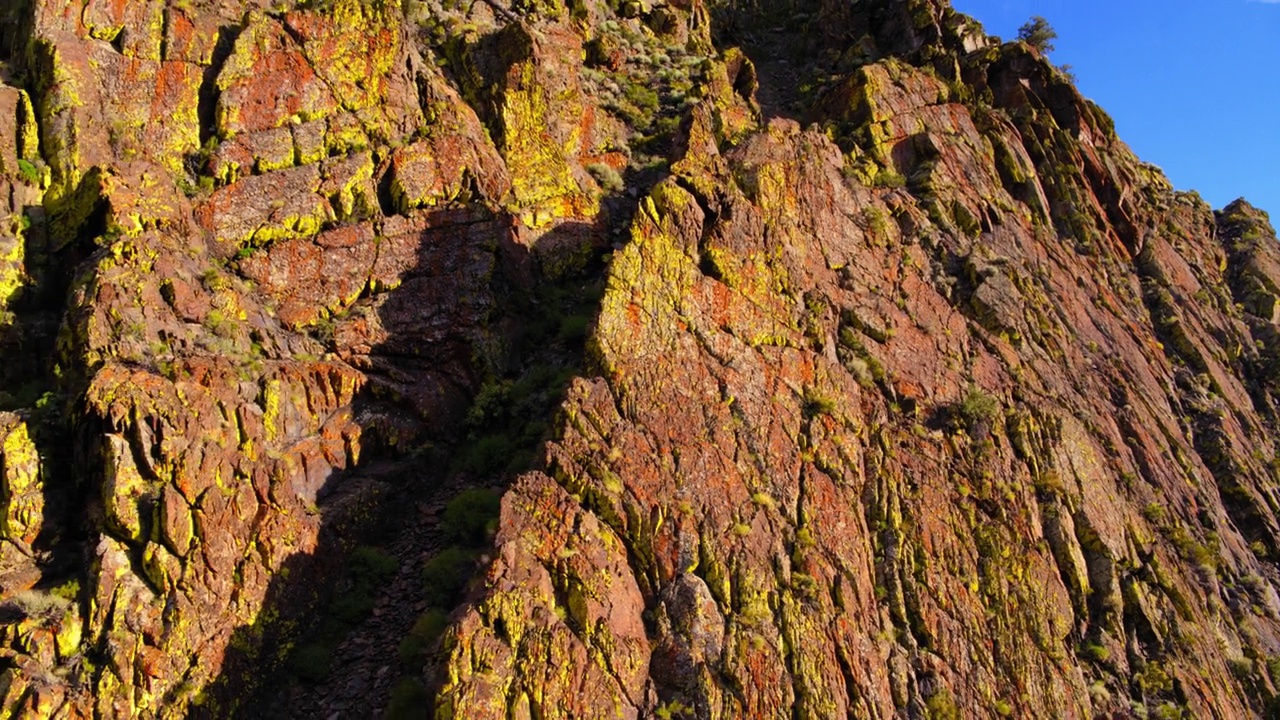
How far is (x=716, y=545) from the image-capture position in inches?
709

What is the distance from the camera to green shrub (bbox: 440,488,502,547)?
60.9 feet

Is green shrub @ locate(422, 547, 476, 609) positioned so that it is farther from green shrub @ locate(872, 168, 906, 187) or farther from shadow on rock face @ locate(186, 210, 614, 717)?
green shrub @ locate(872, 168, 906, 187)

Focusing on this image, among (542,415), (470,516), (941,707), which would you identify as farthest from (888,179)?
(470,516)

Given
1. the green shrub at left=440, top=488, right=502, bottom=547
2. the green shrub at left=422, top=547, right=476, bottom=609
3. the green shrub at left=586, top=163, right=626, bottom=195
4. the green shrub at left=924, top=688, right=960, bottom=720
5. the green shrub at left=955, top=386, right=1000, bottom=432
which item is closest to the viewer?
the green shrub at left=422, top=547, right=476, bottom=609

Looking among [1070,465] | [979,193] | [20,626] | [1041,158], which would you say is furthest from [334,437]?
[1041,158]

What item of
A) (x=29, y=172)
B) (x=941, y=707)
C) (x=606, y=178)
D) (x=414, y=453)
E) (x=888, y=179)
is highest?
(x=888, y=179)

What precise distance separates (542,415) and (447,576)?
4.70 metres

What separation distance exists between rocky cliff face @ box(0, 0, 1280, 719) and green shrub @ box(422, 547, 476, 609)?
116 millimetres

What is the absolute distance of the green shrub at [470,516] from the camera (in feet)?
60.9

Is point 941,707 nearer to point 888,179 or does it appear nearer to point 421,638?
point 421,638

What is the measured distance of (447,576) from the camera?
57.7 feet

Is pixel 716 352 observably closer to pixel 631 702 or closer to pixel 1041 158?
pixel 631 702

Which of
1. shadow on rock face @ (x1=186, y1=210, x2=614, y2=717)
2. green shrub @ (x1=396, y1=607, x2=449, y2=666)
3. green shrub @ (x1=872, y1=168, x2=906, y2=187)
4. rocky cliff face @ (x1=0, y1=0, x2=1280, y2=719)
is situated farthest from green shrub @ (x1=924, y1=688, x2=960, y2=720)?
green shrub @ (x1=872, y1=168, x2=906, y2=187)

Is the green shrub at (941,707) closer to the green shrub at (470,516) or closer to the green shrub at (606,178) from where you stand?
the green shrub at (470,516)
